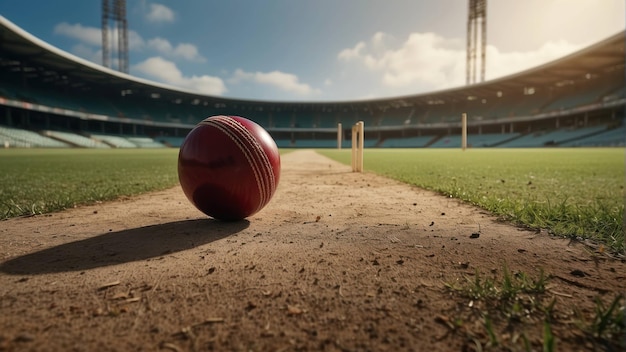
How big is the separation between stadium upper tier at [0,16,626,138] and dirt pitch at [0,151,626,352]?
Result: 3929cm

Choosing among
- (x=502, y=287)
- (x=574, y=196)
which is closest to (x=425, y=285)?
(x=502, y=287)

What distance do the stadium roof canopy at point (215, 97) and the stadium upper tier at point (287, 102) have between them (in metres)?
0.12

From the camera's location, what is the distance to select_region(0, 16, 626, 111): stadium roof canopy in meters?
35.0

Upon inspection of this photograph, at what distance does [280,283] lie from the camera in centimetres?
181

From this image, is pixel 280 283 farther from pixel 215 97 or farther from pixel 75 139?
pixel 215 97

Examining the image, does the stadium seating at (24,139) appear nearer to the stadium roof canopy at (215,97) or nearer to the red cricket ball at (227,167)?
the stadium roof canopy at (215,97)

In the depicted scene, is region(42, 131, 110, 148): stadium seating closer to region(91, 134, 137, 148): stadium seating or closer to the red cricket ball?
region(91, 134, 137, 148): stadium seating

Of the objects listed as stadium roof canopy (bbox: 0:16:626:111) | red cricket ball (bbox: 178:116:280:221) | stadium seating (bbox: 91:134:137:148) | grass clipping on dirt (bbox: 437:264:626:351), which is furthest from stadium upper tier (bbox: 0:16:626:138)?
grass clipping on dirt (bbox: 437:264:626:351)

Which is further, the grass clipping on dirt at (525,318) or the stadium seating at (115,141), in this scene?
the stadium seating at (115,141)

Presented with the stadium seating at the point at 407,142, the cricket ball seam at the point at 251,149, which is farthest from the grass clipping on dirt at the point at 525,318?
the stadium seating at the point at 407,142

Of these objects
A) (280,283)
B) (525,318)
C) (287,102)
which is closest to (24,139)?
(287,102)

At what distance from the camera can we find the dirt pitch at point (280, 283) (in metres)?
1.34

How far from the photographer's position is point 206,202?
10.0 feet

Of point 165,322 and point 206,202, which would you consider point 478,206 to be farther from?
point 165,322
